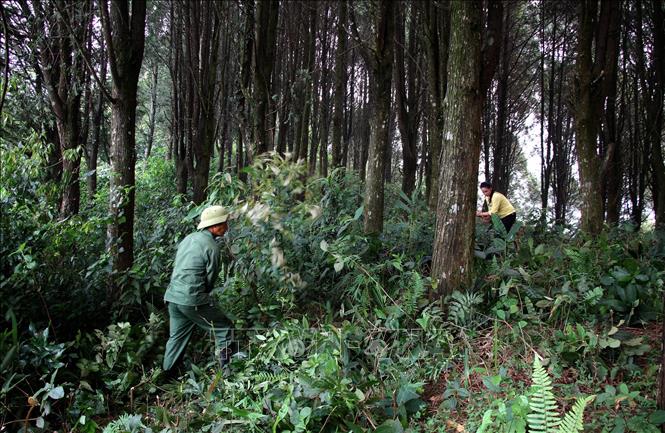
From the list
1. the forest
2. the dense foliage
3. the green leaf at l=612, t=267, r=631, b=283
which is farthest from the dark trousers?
the green leaf at l=612, t=267, r=631, b=283

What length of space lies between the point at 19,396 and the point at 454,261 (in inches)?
146

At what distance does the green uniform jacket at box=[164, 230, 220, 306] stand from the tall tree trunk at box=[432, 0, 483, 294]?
2032mm

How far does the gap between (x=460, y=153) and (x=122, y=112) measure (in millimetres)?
3472

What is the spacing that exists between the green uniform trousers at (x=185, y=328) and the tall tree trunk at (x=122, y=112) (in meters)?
1.05

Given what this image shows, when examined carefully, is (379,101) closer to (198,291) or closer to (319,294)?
(319,294)

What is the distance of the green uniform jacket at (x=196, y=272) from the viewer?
378cm

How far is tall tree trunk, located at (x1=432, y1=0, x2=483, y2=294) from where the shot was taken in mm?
3764

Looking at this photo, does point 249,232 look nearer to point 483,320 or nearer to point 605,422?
point 483,320

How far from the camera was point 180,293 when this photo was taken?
380 cm

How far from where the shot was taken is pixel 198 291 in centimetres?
379

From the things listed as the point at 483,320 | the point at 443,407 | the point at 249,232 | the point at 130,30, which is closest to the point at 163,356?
the point at 249,232

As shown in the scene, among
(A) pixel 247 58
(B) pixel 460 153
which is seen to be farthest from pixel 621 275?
(A) pixel 247 58

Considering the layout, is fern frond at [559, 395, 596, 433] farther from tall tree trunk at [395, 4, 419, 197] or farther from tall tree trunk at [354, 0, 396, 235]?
tall tree trunk at [395, 4, 419, 197]

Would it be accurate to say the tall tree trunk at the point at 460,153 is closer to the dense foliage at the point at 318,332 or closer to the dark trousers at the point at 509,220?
the dense foliage at the point at 318,332
